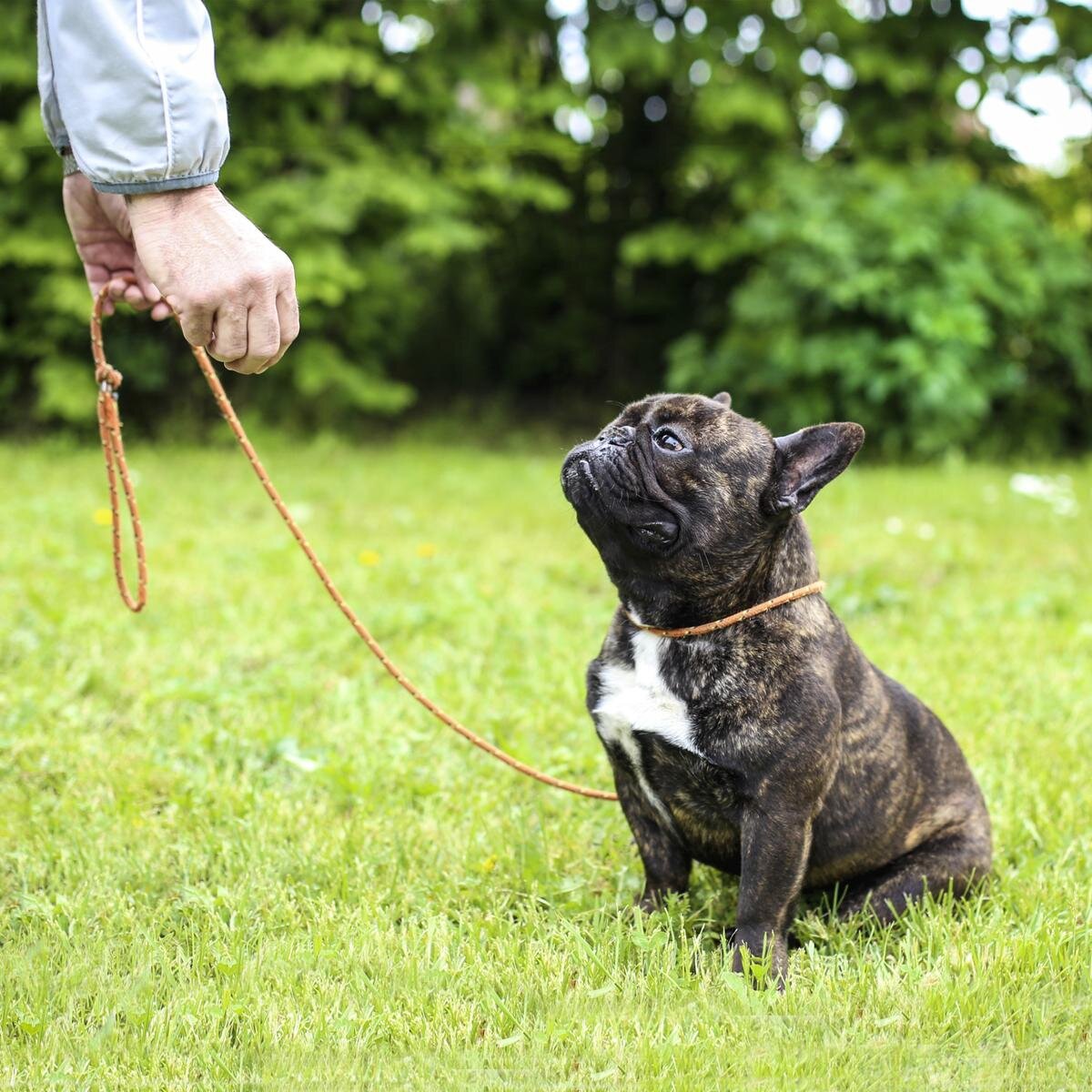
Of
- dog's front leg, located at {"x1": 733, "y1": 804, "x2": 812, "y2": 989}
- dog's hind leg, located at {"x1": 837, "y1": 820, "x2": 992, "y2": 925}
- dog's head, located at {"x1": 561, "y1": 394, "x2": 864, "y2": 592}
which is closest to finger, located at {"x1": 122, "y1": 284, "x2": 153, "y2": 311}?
dog's head, located at {"x1": 561, "y1": 394, "x2": 864, "y2": 592}

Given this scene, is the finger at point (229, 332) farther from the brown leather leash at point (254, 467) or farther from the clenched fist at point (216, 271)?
the brown leather leash at point (254, 467)

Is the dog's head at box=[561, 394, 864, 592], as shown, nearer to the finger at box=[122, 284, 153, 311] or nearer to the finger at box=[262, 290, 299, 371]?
the finger at box=[262, 290, 299, 371]

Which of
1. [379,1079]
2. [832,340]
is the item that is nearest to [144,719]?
[379,1079]

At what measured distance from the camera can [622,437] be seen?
282 centimetres

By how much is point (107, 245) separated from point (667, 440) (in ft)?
4.97

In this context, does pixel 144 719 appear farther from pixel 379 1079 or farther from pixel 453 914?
pixel 379 1079

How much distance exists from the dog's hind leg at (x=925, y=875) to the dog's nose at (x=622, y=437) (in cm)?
126

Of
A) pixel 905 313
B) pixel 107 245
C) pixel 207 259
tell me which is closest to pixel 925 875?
pixel 207 259

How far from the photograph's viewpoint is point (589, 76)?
12.5 metres

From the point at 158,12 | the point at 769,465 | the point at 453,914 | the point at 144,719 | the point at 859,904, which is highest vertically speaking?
the point at 158,12

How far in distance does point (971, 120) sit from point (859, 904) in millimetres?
11334

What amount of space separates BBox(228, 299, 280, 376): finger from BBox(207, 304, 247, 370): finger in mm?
12

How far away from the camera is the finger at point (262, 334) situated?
2.38m

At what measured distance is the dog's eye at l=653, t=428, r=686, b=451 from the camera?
2.78 metres
